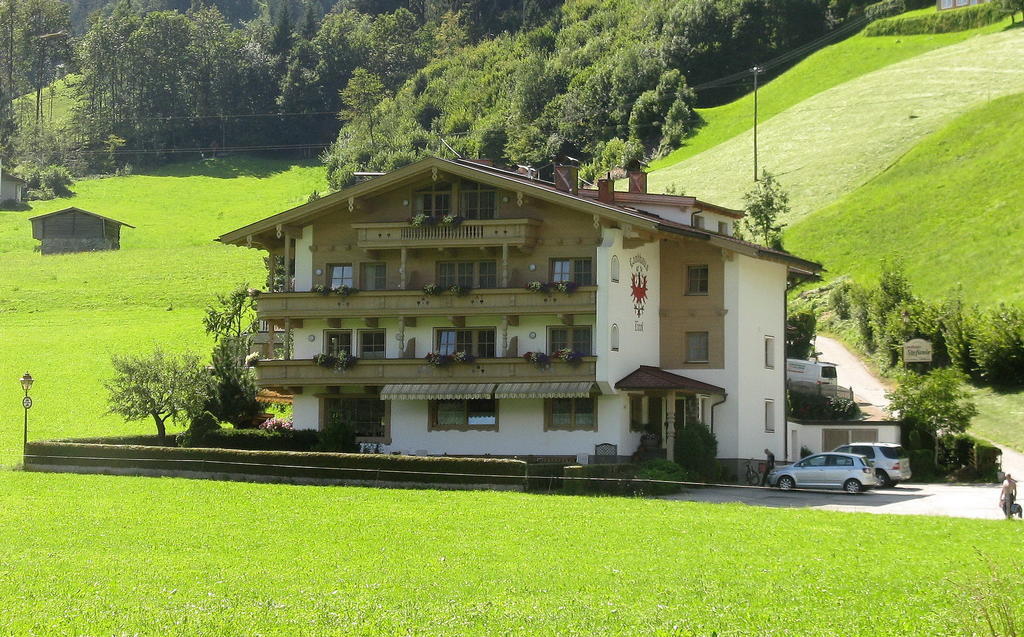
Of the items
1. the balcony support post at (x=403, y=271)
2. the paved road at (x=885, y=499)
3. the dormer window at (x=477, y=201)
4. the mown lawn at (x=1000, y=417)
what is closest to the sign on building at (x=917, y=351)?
the mown lawn at (x=1000, y=417)

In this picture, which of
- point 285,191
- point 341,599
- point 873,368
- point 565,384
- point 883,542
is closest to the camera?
point 341,599

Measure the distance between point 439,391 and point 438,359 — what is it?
1206mm

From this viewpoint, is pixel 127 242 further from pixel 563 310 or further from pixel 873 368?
pixel 563 310

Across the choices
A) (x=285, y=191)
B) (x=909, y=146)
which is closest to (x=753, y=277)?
(x=909, y=146)

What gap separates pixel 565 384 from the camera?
51375mm

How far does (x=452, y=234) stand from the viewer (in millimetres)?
53531

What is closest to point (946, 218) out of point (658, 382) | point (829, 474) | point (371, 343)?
point (658, 382)

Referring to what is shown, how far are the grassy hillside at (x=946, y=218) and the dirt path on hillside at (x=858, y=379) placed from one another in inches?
245

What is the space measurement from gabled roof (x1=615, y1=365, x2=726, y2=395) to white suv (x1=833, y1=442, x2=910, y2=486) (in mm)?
5612

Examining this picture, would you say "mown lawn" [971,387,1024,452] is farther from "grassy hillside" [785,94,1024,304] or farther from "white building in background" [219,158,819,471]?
"grassy hillside" [785,94,1024,304]

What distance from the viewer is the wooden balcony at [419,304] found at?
5188cm

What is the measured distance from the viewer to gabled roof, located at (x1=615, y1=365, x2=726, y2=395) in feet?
168

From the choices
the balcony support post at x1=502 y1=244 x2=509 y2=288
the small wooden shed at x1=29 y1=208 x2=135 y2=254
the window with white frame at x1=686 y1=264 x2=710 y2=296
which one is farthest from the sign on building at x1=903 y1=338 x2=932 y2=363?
the small wooden shed at x1=29 y1=208 x2=135 y2=254

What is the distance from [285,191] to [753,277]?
11771 cm
